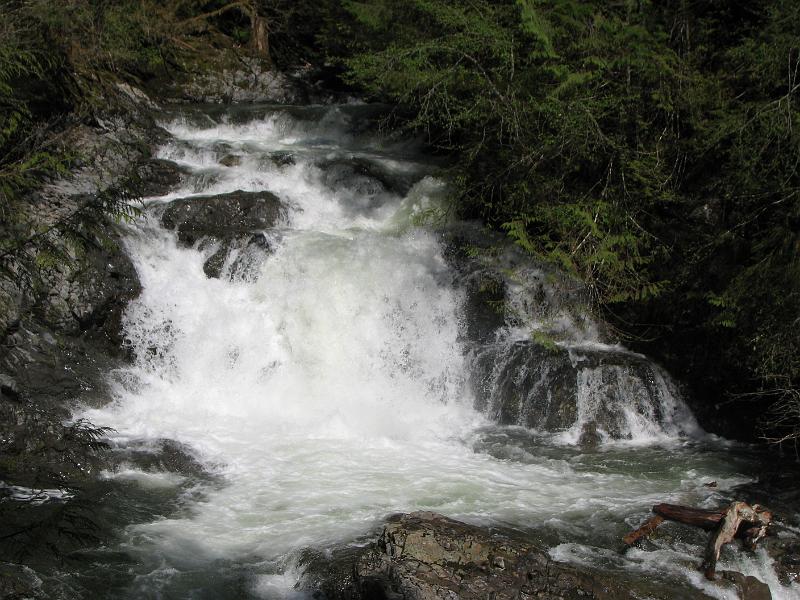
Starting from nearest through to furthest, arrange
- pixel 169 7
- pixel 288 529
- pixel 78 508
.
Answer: pixel 288 529 → pixel 78 508 → pixel 169 7

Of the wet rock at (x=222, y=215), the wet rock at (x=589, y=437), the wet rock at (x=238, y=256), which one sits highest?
the wet rock at (x=222, y=215)

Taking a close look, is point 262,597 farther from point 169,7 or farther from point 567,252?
point 169,7

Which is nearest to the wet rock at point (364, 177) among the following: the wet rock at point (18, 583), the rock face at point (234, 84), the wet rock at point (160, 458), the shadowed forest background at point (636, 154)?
the shadowed forest background at point (636, 154)

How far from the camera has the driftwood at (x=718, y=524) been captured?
189 inches

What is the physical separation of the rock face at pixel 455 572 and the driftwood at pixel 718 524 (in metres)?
0.53

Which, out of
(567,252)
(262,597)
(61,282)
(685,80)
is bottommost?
(262,597)

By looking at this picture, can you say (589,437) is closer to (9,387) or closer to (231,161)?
(9,387)

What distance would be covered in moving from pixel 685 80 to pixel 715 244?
2252 millimetres

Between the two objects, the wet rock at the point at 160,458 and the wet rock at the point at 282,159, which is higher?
the wet rock at the point at 282,159

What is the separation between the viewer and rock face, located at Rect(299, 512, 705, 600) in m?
3.86

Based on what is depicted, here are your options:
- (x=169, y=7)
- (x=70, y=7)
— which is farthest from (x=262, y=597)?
(x=169, y=7)

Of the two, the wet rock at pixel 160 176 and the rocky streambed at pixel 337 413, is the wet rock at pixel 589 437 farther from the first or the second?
the wet rock at pixel 160 176

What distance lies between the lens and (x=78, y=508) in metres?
5.67

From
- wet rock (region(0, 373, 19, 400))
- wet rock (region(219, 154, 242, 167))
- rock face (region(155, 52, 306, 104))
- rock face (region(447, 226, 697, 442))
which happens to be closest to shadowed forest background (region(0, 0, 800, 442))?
rock face (region(447, 226, 697, 442))
